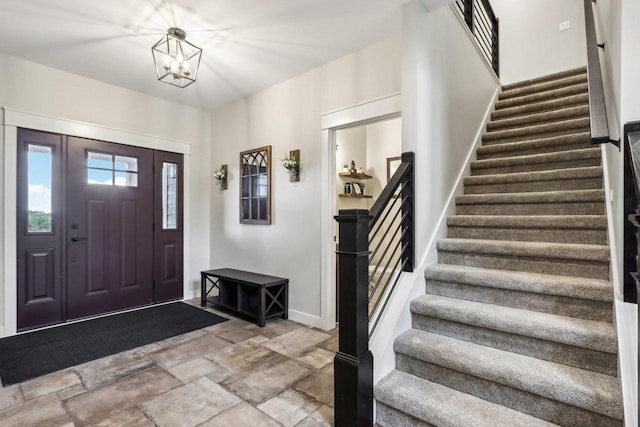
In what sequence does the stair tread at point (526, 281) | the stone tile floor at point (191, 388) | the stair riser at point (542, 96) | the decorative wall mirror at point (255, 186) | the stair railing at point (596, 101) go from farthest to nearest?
1. the decorative wall mirror at point (255, 186)
2. the stair riser at point (542, 96)
3. the stone tile floor at point (191, 388)
4. the stair tread at point (526, 281)
5. the stair railing at point (596, 101)

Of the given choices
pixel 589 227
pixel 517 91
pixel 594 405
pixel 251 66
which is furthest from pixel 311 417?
pixel 517 91

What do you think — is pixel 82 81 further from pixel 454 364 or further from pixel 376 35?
pixel 454 364

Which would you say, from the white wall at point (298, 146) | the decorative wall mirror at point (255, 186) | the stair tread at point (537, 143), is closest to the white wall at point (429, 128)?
the stair tread at point (537, 143)

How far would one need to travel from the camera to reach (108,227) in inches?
153

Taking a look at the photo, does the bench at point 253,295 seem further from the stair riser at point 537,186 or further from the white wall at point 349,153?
the stair riser at point 537,186

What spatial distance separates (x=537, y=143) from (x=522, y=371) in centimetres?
236

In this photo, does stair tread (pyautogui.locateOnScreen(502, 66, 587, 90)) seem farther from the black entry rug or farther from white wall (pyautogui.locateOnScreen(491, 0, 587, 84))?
the black entry rug

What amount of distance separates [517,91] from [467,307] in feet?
11.8

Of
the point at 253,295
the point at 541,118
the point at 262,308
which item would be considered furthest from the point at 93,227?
the point at 541,118

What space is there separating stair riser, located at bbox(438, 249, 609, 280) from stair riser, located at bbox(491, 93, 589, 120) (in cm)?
234

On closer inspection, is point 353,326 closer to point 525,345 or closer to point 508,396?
point 508,396

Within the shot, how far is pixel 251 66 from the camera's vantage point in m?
3.46

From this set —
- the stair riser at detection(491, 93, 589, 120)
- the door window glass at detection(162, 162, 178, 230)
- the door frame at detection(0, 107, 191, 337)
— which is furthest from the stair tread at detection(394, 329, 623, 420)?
the door frame at detection(0, 107, 191, 337)

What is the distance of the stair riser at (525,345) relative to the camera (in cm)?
153
